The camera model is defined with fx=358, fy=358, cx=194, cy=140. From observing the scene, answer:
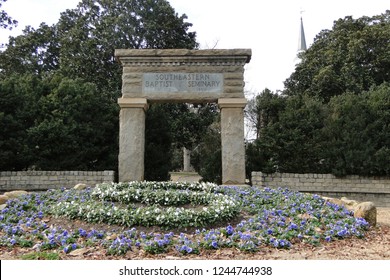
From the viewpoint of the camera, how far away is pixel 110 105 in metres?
15.0

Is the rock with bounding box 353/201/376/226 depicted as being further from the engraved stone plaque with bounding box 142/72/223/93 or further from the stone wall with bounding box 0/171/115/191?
the stone wall with bounding box 0/171/115/191

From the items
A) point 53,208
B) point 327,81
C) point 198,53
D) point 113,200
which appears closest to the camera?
point 53,208

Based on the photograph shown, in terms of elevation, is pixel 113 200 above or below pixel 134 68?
below

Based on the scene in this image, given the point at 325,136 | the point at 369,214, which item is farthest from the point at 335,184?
the point at 369,214

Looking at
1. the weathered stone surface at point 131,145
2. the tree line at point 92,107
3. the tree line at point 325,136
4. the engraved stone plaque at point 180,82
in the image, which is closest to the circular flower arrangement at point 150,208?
the weathered stone surface at point 131,145

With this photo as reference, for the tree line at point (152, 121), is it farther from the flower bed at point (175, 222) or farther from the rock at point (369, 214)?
the rock at point (369, 214)

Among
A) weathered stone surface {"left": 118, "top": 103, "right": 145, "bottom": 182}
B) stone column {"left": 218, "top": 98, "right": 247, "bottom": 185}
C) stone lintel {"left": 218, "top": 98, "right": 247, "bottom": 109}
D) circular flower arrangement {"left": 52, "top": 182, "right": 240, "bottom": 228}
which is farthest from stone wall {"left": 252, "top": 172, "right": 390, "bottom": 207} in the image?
circular flower arrangement {"left": 52, "top": 182, "right": 240, "bottom": 228}

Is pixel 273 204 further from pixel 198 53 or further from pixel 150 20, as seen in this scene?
pixel 150 20

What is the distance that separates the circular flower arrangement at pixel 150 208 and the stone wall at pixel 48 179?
460cm

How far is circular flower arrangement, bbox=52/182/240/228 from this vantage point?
6.31m

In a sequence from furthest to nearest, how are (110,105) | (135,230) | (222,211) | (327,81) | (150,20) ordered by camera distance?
(327,81), (150,20), (110,105), (222,211), (135,230)

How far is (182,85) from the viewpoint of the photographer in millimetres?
11680

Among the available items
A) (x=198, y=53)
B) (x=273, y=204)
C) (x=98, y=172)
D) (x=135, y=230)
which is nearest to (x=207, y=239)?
(x=135, y=230)

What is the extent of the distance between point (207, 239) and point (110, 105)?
35.1ft
